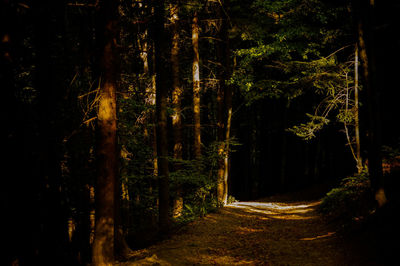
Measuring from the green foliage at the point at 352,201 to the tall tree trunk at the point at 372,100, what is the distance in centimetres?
152

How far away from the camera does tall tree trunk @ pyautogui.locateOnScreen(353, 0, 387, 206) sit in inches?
312

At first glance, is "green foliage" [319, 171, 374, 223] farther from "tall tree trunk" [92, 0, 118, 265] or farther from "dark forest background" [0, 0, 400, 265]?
"tall tree trunk" [92, 0, 118, 265]

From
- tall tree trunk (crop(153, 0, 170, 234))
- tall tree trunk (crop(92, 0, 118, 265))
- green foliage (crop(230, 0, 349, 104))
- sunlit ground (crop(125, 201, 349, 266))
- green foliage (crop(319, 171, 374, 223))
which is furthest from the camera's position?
green foliage (crop(230, 0, 349, 104))

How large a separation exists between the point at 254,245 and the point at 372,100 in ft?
19.0

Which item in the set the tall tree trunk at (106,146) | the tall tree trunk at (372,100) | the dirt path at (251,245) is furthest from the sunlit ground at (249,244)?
the tall tree trunk at (372,100)

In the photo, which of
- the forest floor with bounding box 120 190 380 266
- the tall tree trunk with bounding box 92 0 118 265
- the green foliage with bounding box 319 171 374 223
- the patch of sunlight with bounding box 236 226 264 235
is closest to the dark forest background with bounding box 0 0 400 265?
the tall tree trunk with bounding box 92 0 118 265

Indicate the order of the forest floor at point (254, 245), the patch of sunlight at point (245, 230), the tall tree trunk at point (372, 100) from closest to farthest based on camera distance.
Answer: the forest floor at point (254, 245) → the tall tree trunk at point (372, 100) → the patch of sunlight at point (245, 230)

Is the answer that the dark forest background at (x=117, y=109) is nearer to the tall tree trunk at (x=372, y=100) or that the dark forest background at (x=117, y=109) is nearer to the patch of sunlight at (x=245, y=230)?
the tall tree trunk at (x=372, y=100)

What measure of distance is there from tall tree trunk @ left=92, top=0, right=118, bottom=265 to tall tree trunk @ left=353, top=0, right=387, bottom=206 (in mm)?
7165

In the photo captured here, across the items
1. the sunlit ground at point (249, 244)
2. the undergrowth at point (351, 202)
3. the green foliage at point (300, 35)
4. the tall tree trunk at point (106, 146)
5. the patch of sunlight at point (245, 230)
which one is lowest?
the patch of sunlight at point (245, 230)

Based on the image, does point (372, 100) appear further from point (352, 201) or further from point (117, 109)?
point (117, 109)

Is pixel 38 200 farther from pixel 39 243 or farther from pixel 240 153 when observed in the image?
pixel 240 153

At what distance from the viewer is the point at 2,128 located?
15.9 ft

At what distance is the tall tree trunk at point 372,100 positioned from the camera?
26.0ft
